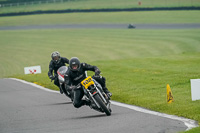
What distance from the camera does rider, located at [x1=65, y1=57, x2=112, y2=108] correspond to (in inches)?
455

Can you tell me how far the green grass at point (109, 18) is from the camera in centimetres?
5603

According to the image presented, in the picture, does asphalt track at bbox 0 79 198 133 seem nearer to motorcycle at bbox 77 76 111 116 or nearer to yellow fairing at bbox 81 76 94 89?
motorcycle at bbox 77 76 111 116

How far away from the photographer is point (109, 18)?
60.9 m

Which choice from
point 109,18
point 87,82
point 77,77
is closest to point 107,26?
point 109,18

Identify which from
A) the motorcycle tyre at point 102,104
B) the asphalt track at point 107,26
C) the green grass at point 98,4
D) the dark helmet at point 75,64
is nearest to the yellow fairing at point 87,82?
the motorcycle tyre at point 102,104

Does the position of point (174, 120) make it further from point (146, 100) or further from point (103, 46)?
point (103, 46)

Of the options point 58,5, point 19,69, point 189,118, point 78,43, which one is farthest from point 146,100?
point 58,5

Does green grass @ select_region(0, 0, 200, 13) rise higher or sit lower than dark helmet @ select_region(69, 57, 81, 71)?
lower

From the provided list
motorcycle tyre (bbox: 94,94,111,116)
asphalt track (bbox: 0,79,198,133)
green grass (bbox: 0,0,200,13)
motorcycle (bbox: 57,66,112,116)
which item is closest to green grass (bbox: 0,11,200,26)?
green grass (bbox: 0,0,200,13)

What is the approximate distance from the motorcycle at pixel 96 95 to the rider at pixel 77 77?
1.26 feet

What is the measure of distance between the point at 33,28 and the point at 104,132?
53043 mm

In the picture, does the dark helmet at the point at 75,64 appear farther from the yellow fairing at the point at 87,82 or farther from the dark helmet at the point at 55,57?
the dark helmet at the point at 55,57

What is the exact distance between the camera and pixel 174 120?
9578 millimetres

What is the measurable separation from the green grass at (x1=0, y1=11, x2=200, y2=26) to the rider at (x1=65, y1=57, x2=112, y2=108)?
42.9m
